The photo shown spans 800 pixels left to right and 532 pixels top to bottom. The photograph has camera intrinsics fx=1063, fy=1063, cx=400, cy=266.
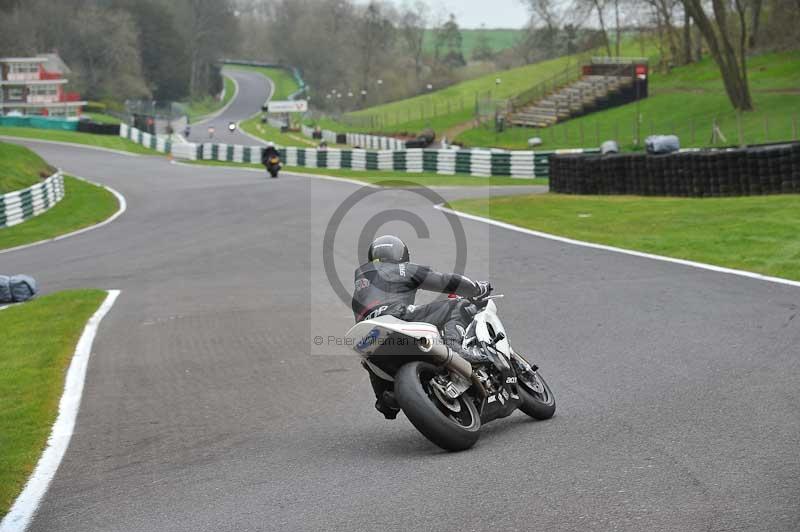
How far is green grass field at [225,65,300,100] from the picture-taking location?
13438 centimetres

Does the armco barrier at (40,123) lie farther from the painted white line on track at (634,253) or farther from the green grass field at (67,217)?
the painted white line on track at (634,253)

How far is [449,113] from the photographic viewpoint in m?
83.5

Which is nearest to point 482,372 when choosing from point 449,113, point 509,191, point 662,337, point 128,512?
point 128,512

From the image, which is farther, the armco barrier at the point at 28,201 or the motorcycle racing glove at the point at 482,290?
the armco barrier at the point at 28,201

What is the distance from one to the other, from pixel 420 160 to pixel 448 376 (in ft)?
110

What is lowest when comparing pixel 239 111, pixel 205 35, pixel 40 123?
pixel 40 123

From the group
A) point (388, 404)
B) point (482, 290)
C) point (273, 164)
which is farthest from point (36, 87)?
point (388, 404)

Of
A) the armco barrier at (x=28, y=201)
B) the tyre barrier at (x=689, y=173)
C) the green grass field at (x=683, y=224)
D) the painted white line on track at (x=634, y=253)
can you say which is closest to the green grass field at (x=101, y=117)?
the armco barrier at (x=28, y=201)

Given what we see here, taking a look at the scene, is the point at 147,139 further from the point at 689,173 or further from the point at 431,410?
the point at 431,410

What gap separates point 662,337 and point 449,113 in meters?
74.9

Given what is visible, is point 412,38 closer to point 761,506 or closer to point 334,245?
Answer: point 334,245

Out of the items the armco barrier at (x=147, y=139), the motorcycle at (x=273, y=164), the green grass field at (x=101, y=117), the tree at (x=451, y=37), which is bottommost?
the motorcycle at (x=273, y=164)

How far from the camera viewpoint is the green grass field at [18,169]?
32709mm

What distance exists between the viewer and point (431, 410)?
20.7 feet
